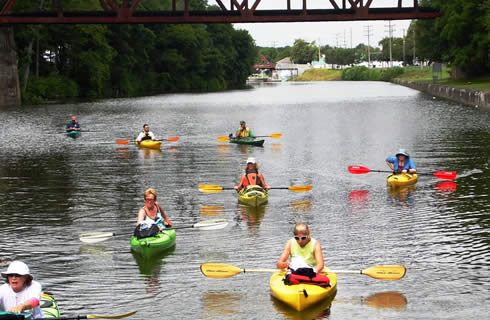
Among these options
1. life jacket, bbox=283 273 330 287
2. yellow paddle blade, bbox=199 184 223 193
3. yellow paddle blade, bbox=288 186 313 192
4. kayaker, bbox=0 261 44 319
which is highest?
kayaker, bbox=0 261 44 319

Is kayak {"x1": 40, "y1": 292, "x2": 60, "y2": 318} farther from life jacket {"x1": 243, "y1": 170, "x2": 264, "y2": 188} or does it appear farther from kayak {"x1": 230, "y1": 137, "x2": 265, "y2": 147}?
kayak {"x1": 230, "y1": 137, "x2": 265, "y2": 147}

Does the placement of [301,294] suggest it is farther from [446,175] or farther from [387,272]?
[446,175]

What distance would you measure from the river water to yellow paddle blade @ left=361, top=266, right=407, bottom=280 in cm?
30

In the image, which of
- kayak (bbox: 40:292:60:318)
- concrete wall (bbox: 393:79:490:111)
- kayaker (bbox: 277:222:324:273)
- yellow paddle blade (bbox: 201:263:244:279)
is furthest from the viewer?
concrete wall (bbox: 393:79:490:111)

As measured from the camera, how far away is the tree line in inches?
3433

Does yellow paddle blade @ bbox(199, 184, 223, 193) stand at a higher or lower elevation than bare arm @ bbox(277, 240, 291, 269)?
lower

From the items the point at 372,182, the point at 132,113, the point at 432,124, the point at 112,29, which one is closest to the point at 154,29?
the point at 112,29

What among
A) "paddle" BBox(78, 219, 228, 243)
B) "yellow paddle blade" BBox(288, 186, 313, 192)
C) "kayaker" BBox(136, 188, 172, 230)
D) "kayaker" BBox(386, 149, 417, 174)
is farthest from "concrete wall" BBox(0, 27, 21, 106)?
"kayaker" BBox(136, 188, 172, 230)

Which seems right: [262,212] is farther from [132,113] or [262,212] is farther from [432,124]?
[132,113]

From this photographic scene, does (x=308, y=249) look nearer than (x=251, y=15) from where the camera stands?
Yes

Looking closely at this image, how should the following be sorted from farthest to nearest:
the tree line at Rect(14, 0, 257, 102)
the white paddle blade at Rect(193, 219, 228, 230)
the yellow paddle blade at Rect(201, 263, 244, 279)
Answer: the tree line at Rect(14, 0, 257, 102) < the white paddle blade at Rect(193, 219, 228, 230) < the yellow paddle blade at Rect(201, 263, 244, 279)

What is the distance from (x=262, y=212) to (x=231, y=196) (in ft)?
9.19

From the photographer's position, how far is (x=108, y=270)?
1545 cm

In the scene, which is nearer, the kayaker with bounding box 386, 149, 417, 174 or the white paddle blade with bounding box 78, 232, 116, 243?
the white paddle blade with bounding box 78, 232, 116, 243
